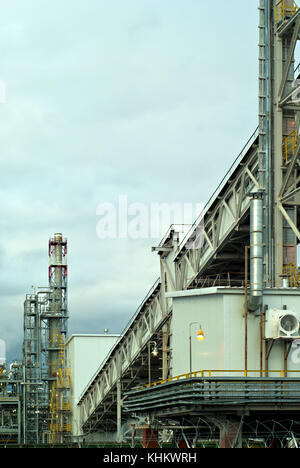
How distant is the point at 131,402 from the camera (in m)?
44.8

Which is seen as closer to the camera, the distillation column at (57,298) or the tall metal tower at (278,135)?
the tall metal tower at (278,135)

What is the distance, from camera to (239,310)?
39188mm

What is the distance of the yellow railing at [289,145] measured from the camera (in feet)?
157

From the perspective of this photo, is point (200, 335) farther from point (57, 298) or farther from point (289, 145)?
point (57, 298)

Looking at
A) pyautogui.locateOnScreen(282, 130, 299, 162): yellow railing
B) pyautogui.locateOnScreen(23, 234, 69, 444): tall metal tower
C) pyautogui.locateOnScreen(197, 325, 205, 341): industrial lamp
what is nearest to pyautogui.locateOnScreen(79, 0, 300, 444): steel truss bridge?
pyautogui.locateOnScreen(282, 130, 299, 162): yellow railing

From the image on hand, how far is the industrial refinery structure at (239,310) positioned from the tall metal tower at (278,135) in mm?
58

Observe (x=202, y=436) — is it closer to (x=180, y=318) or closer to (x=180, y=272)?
(x=180, y=318)

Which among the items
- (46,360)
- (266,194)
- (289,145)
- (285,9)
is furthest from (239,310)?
(46,360)

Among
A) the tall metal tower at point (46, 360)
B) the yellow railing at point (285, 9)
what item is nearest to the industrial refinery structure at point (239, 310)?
the yellow railing at point (285, 9)

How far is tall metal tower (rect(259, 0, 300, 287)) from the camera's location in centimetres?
4675

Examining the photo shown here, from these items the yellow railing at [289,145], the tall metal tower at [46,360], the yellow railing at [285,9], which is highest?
the yellow railing at [285,9]

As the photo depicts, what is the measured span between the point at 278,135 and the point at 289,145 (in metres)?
0.88

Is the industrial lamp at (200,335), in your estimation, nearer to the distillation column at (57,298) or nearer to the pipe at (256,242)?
the pipe at (256,242)
